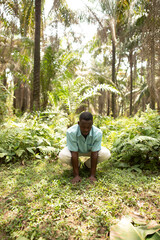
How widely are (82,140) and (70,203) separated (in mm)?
979

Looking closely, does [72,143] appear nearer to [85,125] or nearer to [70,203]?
[85,125]

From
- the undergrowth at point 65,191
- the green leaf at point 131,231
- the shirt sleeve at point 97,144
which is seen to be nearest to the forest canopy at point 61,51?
the undergrowth at point 65,191

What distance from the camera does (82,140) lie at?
2.86 metres

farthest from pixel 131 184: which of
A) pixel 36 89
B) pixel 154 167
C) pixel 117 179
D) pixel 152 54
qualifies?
pixel 36 89

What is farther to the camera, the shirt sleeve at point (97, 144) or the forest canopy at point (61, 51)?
the forest canopy at point (61, 51)

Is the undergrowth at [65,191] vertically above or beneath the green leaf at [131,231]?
beneath

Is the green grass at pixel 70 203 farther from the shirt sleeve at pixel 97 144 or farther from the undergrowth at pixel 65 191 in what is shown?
the shirt sleeve at pixel 97 144

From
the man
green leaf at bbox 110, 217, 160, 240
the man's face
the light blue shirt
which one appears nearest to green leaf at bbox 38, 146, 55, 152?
the man

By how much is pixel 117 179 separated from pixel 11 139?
8.13 ft

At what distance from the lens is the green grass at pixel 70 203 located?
1.77m

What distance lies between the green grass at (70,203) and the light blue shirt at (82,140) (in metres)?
0.52

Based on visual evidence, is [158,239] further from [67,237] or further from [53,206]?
[53,206]

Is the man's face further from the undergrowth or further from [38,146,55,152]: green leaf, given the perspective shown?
[38,146,55,152]: green leaf

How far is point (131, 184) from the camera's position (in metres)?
2.67
